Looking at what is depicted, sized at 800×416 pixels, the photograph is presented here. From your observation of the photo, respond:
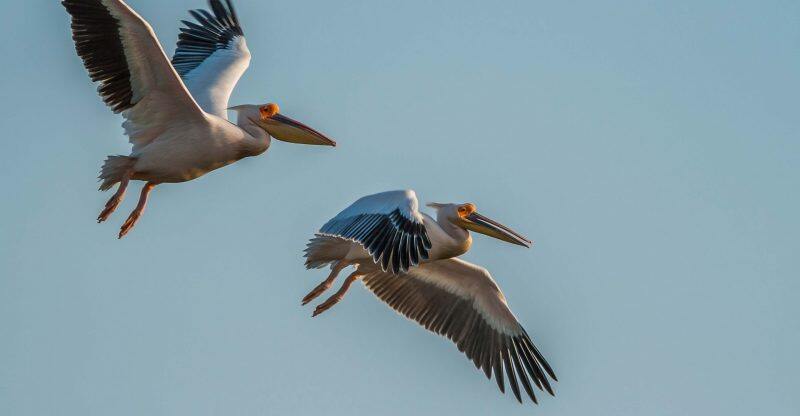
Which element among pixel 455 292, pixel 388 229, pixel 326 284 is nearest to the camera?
pixel 388 229

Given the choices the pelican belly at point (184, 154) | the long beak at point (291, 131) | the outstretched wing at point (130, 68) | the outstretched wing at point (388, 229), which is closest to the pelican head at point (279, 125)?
the long beak at point (291, 131)

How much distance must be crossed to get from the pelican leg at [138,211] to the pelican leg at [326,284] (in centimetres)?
192

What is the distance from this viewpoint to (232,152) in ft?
47.9

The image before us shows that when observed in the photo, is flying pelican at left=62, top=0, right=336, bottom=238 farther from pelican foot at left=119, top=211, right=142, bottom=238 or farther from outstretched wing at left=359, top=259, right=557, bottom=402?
outstretched wing at left=359, top=259, right=557, bottom=402

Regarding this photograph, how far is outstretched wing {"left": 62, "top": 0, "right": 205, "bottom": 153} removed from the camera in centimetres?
1328

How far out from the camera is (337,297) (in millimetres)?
15344

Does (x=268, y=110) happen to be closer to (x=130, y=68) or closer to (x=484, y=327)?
(x=130, y=68)

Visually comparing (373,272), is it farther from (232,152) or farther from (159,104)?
(159,104)

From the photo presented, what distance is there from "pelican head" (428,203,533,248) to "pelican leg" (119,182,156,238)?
3.08 m

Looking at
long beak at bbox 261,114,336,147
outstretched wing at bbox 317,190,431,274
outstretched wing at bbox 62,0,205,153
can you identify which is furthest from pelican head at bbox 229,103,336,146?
outstretched wing at bbox 317,190,431,274

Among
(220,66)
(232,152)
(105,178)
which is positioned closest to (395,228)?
(232,152)

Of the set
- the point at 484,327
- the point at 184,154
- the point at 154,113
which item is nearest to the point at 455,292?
the point at 484,327

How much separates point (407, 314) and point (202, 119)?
3496 mm

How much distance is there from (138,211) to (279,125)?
1785 millimetres
